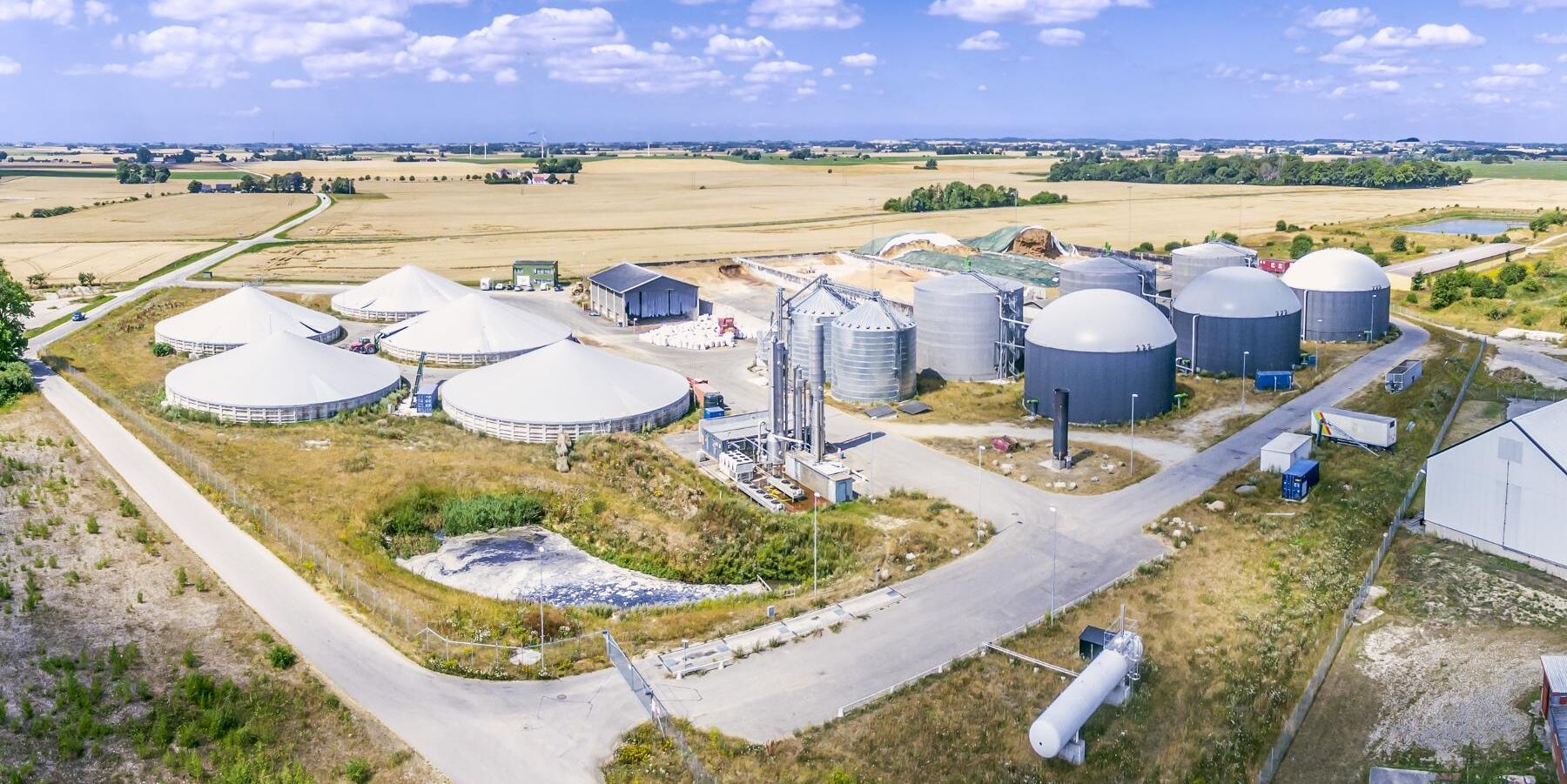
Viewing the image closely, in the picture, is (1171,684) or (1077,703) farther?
(1171,684)

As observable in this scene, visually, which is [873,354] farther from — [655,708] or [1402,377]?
[655,708]

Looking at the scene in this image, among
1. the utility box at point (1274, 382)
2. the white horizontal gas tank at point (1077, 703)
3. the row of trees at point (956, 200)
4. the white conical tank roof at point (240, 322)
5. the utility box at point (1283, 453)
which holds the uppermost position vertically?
the row of trees at point (956, 200)

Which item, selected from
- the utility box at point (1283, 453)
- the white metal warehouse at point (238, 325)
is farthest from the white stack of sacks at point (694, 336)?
the utility box at point (1283, 453)

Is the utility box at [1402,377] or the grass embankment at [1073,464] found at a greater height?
the utility box at [1402,377]

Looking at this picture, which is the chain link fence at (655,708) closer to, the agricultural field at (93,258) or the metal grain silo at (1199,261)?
the metal grain silo at (1199,261)

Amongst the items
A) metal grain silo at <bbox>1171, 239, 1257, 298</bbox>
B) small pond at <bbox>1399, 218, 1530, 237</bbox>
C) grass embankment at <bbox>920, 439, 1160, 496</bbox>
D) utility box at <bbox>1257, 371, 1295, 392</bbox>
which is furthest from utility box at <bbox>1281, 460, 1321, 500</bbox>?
small pond at <bbox>1399, 218, 1530, 237</bbox>

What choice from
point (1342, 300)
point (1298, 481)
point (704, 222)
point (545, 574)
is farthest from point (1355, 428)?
point (704, 222)

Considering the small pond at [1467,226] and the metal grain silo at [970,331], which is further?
the small pond at [1467,226]
